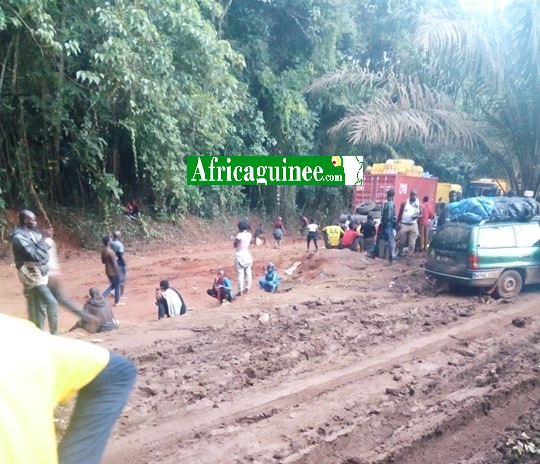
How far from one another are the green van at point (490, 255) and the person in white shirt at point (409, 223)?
3.08m

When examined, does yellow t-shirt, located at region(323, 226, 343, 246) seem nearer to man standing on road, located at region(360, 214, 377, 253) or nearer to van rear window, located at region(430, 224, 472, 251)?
man standing on road, located at region(360, 214, 377, 253)

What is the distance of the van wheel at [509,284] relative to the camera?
984 centimetres

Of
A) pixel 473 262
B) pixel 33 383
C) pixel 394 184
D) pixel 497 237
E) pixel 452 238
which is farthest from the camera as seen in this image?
pixel 394 184

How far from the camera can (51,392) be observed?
4.90 feet

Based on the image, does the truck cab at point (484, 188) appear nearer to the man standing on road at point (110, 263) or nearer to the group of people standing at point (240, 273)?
the group of people standing at point (240, 273)

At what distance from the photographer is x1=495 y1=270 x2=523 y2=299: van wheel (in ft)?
32.3

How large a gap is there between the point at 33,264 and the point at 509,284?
26.3 ft

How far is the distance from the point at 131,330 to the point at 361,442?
403 centimetres

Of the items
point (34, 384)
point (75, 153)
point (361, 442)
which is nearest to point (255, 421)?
point (361, 442)

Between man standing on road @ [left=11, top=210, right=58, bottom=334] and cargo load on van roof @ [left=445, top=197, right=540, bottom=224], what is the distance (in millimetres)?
7068

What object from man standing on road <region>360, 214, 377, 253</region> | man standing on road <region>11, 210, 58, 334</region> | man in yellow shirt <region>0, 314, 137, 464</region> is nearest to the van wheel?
man standing on road <region>360, 214, 377, 253</region>

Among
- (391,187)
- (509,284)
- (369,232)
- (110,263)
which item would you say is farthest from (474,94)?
(110,263)

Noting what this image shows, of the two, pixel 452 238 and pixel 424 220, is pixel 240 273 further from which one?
pixel 424 220

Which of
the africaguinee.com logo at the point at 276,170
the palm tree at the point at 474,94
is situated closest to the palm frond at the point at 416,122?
the palm tree at the point at 474,94
